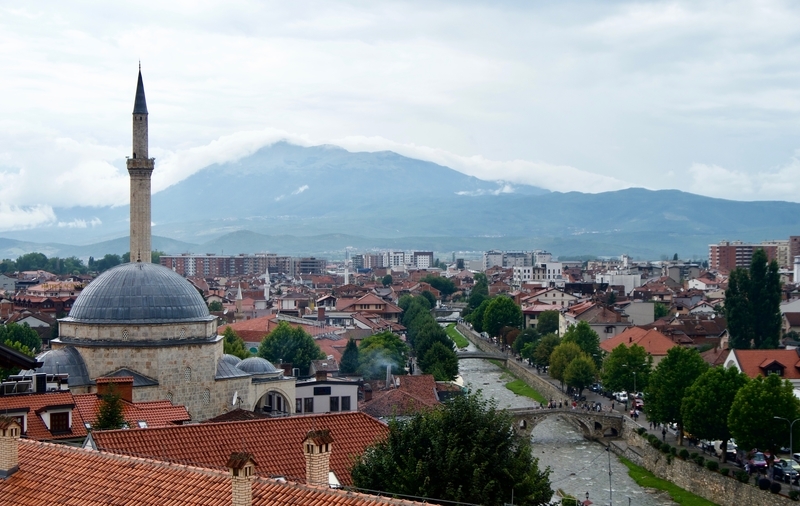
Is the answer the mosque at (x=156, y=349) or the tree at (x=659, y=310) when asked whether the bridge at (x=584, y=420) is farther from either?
the tree at (x=659, y=310)

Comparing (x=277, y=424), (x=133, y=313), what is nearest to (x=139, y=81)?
(x=133, y=313)

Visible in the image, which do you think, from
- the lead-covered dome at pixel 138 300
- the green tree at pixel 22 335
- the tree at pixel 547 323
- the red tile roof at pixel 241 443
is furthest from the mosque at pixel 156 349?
the tree at pixel 547 323

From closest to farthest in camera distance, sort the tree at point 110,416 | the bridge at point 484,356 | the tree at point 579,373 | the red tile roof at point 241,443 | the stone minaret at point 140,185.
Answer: the red tile roof at point 241,443, the tree at point 110,416, the stone minaret at point 140,185, the tree at point 579,373, the bridge at point 484,356

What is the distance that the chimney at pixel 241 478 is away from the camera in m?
13.5

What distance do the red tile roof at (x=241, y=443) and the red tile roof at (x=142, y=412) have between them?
6180mm

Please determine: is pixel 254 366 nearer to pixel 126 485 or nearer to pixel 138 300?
pixel 138 300

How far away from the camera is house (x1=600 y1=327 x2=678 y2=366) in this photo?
215 ft

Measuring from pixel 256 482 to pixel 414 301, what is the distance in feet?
301

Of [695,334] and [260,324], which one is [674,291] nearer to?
[695,334]

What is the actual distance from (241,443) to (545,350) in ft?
175

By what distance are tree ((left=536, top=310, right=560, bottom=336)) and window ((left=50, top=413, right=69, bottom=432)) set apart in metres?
68.5

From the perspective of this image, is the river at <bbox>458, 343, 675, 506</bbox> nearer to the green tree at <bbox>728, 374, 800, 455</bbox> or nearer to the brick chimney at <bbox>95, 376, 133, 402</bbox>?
the green tree at <bbox>728, 374, 800, 455</bbox>

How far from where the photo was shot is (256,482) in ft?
46.8

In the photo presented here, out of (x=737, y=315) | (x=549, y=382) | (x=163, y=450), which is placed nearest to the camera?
(x=163, y=450)
